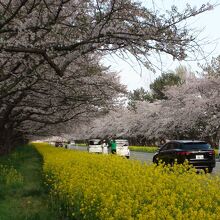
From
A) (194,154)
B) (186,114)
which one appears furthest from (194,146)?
(186,114)

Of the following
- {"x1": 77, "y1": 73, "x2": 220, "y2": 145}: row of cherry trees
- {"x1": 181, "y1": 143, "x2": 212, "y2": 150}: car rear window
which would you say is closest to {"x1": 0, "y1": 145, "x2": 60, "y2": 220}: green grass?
{"x1": 181, "y1": 143, "x2": 212, "y2": 150}: car rear window

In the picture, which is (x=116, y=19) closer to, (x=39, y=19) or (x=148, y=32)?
(x=148, y=32)

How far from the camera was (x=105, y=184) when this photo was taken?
7.53m

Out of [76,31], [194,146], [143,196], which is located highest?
[76,31]

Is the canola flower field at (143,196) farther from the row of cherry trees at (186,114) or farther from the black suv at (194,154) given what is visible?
the row of cherry trees at (186,114)

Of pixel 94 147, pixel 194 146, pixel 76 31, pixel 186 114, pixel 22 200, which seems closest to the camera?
pixel 76 31

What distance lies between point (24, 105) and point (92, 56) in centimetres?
428

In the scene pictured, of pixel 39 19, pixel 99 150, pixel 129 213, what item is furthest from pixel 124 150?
pixel 129 213

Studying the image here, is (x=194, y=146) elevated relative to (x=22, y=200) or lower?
elevated

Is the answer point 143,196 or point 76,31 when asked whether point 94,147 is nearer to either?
point 76,31

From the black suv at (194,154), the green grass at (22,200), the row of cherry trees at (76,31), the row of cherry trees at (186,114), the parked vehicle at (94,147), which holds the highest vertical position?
the row of cherry trees at (186,114)

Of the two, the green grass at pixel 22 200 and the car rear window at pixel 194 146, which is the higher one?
the car rear window at pixel 194 146

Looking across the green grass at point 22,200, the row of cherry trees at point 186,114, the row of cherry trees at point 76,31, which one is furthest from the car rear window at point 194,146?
the row of cherry trees at point 186,114

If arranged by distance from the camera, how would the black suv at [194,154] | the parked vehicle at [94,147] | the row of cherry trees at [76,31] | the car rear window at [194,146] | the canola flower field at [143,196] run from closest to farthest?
1. the canola flower field at [143,196]
2. the row of cherry trees at [76,31]
3. the black suv at [194,154]
4. the car rear window at [194,146]
5. the parked vehicle at [94,147]
